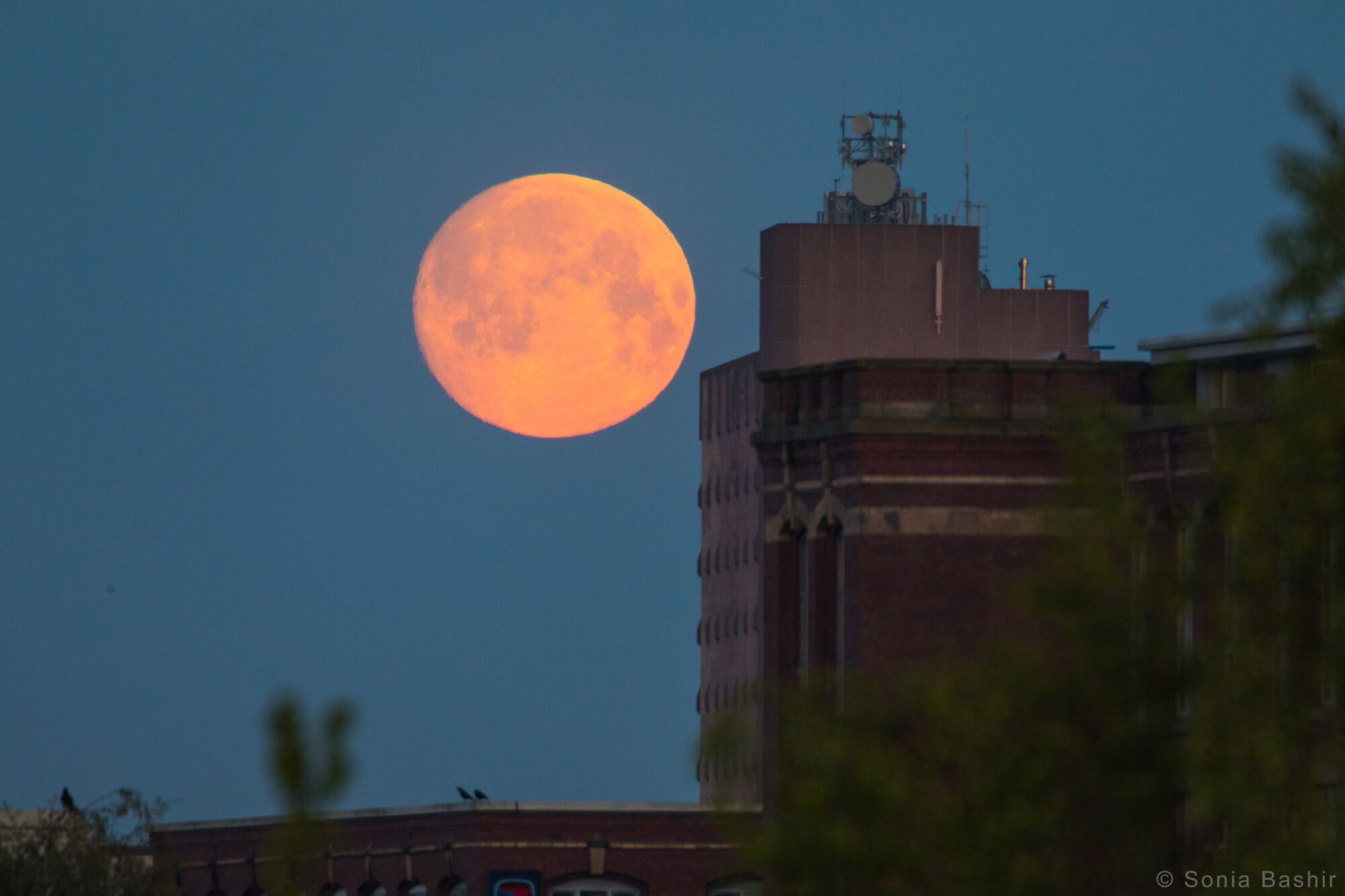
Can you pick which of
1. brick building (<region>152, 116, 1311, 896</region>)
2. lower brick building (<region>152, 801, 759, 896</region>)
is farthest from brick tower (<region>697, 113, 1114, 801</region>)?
lower brick building (<region>152, 801, 759, 896</region>)

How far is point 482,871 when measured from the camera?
66.6 meters

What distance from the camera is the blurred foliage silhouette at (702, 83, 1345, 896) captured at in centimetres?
1973

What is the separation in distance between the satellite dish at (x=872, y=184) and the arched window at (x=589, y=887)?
8165 centimetres

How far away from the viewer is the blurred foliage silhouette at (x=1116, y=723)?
1973 centimetres

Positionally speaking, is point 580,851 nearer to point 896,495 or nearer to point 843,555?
point 843,555

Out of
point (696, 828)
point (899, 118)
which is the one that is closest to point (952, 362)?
point (696, 828)

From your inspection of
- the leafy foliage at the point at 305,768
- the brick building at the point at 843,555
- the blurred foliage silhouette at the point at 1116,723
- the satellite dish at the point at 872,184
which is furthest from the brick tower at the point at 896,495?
the satellite dish at the point at 872,184

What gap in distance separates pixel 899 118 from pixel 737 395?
24094 mm

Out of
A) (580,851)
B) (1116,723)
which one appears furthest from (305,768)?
(580,851)

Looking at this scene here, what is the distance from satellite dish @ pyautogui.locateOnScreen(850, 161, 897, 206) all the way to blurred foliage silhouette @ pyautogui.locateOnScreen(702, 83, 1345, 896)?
405ft

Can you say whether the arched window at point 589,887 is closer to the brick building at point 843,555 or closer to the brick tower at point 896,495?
the brick building at point 843,555

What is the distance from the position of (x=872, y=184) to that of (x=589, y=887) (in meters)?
82.3

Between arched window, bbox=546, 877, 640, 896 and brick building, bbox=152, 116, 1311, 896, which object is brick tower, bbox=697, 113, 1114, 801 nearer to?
brick building, bbox=152, 116, 1311, 896

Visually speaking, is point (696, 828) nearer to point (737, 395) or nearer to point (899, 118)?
point (899, 118)
